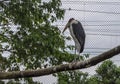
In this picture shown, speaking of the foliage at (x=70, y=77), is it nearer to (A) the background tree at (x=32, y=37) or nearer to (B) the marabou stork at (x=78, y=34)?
(A) the background tree at (x=32, y=37)

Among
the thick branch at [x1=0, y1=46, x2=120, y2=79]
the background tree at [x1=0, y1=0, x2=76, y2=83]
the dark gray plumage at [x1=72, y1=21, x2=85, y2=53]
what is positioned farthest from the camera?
the background tree at [x1=0, y1=0, x2=76, y2=83]

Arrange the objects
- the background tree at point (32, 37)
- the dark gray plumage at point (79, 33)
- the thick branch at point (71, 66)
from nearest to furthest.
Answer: the thick branch at point (71, 66) → the dark gray plumage at point (79, 33) → the background tree at point (32, 37)

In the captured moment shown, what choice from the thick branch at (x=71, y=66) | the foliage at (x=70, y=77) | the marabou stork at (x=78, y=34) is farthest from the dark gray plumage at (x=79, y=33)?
the foliage at (x=70, y=77)

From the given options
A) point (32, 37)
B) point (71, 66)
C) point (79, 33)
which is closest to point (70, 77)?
point (32, 37)

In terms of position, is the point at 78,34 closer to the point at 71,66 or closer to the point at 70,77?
the point at 71,66

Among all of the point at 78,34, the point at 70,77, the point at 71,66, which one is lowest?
the point at 70,77

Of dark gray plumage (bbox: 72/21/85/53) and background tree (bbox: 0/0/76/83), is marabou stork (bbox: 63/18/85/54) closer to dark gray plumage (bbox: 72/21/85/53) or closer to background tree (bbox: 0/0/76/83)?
dark gray plumage (bbox: 72/21/85/53)

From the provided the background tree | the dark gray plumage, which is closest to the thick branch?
the dark gray plumage

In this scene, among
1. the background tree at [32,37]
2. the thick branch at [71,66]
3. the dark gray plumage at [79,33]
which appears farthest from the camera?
the background tree at [32,37]

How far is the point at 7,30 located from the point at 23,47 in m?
0.87

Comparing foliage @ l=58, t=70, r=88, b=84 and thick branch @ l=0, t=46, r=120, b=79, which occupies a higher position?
thick branch @ l=0, t=46, r=120, b=79

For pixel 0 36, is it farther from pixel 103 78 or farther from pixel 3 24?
pixel 103 78

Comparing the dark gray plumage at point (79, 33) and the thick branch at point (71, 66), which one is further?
the dark gray plumage at point (79, 33)

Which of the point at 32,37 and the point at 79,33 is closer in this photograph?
the point at 79,33
